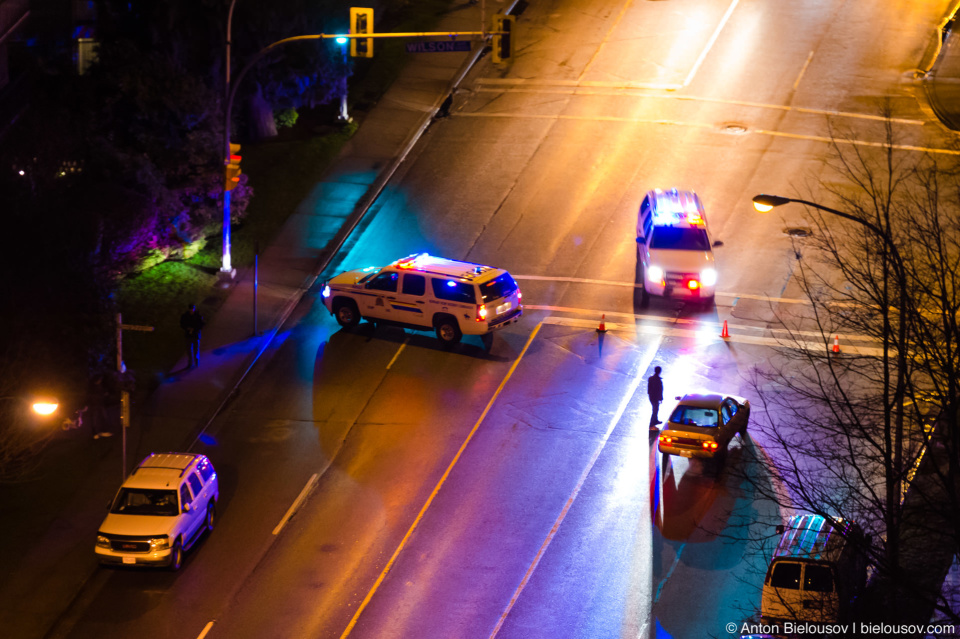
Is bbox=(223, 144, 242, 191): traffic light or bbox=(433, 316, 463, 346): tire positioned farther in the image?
bbox=(223, 144, 242, 191): traffic light

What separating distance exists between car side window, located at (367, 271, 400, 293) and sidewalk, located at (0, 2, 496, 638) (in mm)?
3145

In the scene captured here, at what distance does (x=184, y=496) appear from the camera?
20.2 meters

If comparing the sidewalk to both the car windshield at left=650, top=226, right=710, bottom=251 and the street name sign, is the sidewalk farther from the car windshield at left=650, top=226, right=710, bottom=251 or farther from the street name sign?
the car windshield at left=650, top=226, right=710, bottom=251

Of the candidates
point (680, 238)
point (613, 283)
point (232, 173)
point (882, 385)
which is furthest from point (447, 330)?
point (882, 385)

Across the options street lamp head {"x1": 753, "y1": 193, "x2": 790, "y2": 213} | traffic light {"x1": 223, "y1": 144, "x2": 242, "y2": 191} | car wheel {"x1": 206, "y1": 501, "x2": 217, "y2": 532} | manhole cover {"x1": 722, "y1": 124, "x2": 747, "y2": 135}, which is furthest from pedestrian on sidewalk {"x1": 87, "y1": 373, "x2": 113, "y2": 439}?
manhole cover {"x1": 722, "y1": 124, "x2": 747, "y2": 135}

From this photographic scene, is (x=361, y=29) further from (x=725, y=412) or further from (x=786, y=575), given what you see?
(x=786, y=575)

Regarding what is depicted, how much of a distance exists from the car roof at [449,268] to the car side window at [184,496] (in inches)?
346

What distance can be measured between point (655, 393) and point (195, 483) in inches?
374

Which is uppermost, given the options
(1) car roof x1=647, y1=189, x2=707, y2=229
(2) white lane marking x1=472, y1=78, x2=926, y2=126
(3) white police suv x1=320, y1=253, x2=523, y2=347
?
(2) white lane marking x1=472, y1=78, x2=926, y2=126

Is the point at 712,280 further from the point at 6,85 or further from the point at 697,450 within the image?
the point at 6,85

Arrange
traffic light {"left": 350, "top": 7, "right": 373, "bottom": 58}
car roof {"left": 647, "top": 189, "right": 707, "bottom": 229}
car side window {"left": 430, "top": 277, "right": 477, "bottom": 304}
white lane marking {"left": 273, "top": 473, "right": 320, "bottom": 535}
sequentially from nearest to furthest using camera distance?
white lane marking {"left": 273, "top": 473, "right": 320, "bottom": 535}
car side window {"left": 430, "top": 277, "right": 477, "bottom": 304}
traffic light {"left": 350, "top": 7, "right": 373, "bottom": 58}
car roof {"left": 647, "top": 189, "right": 707, "bottom": 229}

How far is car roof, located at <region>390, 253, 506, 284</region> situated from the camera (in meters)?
26.3

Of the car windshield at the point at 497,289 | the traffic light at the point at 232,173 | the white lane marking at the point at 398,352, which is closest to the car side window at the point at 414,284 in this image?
the white lane marking at the point at 398,352

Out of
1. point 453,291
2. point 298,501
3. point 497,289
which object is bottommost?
point 298,501
